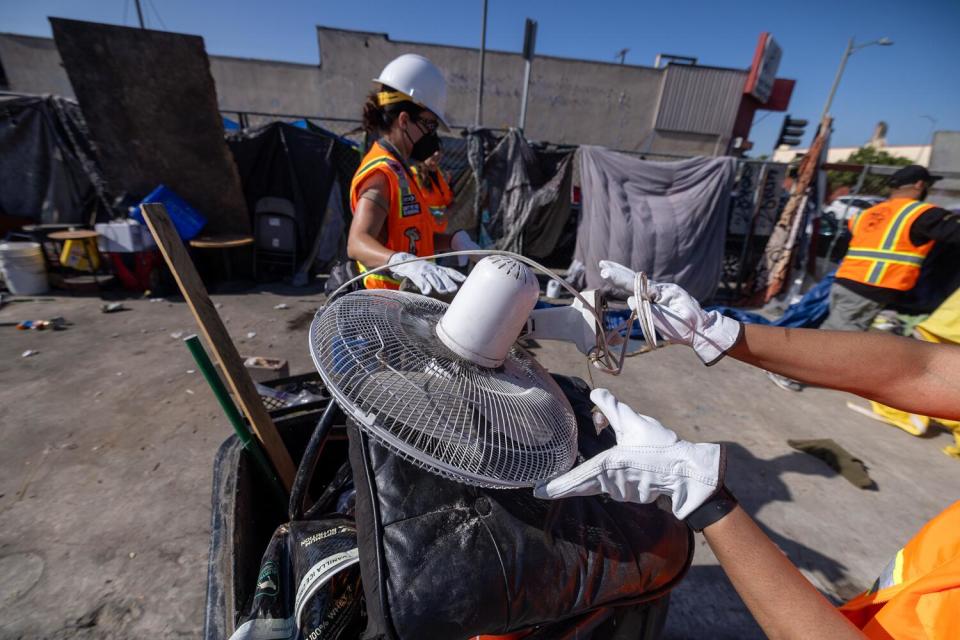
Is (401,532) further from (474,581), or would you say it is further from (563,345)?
(563,345)

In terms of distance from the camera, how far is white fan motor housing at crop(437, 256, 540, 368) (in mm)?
862

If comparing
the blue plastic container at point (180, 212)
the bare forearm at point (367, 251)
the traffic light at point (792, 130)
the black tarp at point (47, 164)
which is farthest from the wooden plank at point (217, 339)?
the traffic light at point (792, 130)

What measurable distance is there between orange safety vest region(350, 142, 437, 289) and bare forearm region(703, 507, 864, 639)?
1400 mm

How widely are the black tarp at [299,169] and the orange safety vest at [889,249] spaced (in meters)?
6.42

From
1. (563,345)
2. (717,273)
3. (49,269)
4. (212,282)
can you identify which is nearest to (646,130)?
(717,273)

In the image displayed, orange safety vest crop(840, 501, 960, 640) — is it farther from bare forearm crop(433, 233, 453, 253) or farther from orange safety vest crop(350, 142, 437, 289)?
bare forearm crop(433, 233, 453, 253)

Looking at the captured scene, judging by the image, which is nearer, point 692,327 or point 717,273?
point 692,327

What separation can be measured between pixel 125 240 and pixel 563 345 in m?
5.46

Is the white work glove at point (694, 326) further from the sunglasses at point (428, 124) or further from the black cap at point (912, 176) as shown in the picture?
the black cap at point (912, 176)

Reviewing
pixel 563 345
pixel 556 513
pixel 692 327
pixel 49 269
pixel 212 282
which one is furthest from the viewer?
pixel 212 282

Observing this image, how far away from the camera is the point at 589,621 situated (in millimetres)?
902

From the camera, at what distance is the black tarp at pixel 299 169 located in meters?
5.77

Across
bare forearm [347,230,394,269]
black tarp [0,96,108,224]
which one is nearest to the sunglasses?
bare forearm [347,230,394,269]

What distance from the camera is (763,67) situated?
56.8 ft
